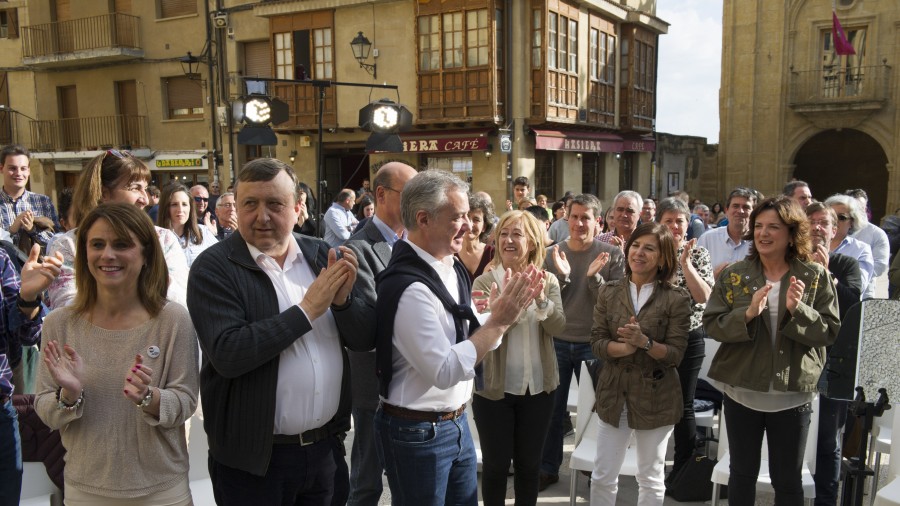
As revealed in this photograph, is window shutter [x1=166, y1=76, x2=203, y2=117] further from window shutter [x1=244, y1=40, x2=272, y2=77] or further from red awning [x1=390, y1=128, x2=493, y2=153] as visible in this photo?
red awning [x1=390, y1=128, x2=493, y2=153]

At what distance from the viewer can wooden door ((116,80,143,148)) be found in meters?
18.9

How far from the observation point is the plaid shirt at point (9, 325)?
2.65 metres

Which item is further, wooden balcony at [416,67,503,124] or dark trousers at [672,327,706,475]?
wooden balcony at [416,67,503,124]

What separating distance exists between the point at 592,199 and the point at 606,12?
14.8 metres

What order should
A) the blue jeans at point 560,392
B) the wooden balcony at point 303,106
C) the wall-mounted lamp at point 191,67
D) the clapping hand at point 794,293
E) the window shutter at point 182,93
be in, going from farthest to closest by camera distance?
the window shutter at point 182,93, the wall-mounted lamp at point 191,67, the wooden balcony at point 303,106, the blue jeans at point 560,392, the clapping hand at point 794,293

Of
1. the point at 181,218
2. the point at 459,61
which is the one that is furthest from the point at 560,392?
the point at 459,61

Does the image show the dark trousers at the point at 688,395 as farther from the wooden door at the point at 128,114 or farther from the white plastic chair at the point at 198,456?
the wooden door at the point at 128,114

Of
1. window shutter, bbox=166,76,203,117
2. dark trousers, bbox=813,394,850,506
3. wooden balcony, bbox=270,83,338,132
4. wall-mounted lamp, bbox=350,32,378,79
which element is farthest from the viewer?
window shutter, bbox=166,76,203,117

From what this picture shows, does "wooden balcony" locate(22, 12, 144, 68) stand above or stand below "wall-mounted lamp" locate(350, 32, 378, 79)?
above

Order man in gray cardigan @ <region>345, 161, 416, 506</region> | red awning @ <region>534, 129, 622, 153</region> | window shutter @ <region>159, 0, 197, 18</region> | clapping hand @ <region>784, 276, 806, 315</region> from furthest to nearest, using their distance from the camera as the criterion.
Result: window shutter @ <region>159, 0, 197, 18</region> → red awning @ <region>534, 129, 622, 153</region> → man in gray cardigan @ <region>345, 161, 416, 506</region> → clapping hand @ <region>784, 276, 806, 315</region>

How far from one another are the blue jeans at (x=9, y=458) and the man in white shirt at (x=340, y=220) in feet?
16.7

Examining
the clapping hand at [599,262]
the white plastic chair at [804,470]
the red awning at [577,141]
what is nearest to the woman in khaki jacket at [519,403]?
the clapping hand at [599,262]

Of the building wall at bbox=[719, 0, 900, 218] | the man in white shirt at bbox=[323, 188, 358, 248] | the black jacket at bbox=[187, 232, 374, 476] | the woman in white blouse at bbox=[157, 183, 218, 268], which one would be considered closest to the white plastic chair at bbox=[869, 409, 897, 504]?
the black jacket at bbox=[187, 232, 374, 476]

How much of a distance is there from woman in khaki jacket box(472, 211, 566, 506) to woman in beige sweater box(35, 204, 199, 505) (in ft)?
4.89
